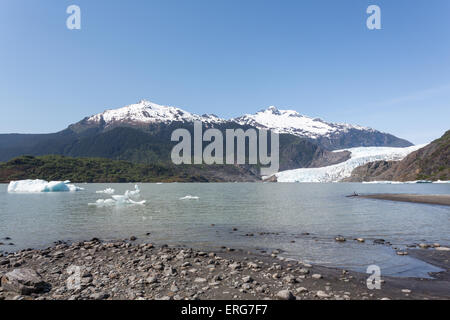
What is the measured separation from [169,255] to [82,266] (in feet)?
14.8

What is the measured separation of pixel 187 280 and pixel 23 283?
6.39 m

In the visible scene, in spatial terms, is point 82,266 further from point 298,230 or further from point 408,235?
point 408,235

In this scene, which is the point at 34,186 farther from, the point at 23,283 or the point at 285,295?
the point at 285,295

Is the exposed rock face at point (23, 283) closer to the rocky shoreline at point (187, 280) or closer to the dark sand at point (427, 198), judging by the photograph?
the rocky shoreline at point (187, 280)

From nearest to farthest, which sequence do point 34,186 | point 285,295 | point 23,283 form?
point 285,295
point 23,283
point 34,186

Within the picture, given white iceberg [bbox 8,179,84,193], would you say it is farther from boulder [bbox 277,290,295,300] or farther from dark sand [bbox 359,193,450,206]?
boulder [bbox 277,290,295,300]

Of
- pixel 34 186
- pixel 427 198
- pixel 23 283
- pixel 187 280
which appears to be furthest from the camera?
pixel 34 186

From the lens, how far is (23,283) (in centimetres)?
1079

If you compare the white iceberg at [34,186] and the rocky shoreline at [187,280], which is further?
the white iceberg at [34,186]

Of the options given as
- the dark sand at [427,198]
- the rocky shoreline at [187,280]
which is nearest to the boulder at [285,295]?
the rocky shoreline at [187,280]

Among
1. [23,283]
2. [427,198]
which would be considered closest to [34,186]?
[23,283]

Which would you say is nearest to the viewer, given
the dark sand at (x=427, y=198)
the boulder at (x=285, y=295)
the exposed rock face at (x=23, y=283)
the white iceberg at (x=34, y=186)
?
the boulder at (x=285, y=295)

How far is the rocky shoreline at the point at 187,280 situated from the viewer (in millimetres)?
10422
